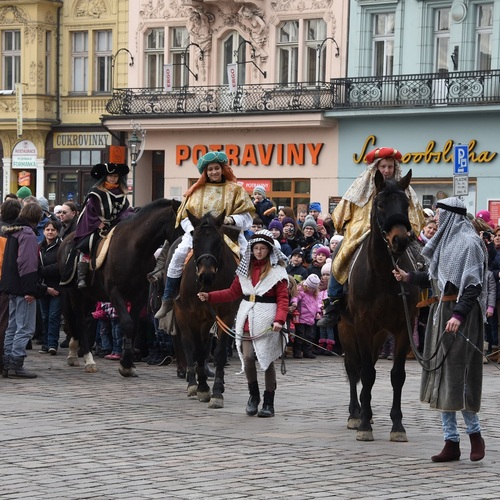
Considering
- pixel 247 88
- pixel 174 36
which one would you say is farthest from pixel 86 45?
pixel 247 88

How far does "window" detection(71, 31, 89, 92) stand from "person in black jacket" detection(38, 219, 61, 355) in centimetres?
2549

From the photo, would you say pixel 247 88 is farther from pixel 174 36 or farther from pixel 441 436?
pixel 441 436

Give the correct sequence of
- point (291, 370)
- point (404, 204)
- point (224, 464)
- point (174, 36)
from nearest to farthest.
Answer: point (224, 464), point (404, 204), point (291, 370), point (174, 36)

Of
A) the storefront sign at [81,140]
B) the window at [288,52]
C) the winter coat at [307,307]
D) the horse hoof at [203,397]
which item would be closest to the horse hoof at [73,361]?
the winter coat at [307,307]

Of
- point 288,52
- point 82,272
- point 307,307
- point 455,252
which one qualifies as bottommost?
point 307,307

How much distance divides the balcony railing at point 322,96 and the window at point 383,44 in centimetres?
55

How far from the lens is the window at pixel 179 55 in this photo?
144 ft

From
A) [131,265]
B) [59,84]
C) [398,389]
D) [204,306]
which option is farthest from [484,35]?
[398,389]

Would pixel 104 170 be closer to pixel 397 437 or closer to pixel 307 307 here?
pixel 307 307

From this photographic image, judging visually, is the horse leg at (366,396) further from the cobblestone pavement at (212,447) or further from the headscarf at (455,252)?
the headscarf at (455,252)

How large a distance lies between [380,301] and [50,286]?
9.09 metres

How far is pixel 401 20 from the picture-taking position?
129 ft

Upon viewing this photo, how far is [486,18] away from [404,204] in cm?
2729

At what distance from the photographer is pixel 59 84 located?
46625mm
